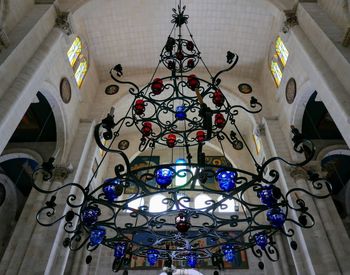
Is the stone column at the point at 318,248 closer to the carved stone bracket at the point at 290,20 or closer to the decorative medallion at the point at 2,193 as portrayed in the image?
the carved stone bracket at the point at 290,20

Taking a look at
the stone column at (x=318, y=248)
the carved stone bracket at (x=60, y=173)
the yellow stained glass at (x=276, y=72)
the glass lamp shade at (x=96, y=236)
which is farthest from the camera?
the yellow stained glass at (x=276, y=72)

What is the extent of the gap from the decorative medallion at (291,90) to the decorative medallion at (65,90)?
24.1ft

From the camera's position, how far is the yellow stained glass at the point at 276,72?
10.6m

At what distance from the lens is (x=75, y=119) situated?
33.4ft

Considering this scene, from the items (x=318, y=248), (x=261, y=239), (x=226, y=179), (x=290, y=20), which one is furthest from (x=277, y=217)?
(x=290, y=20)

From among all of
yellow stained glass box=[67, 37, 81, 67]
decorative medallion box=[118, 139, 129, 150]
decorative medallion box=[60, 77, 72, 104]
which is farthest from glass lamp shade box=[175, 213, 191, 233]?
decorative medallion box=[118, 139, 129, 150]

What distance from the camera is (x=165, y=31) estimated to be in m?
11.2

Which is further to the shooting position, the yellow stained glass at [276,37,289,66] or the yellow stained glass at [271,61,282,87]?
the yellow stained glass at [271,61,282,87]

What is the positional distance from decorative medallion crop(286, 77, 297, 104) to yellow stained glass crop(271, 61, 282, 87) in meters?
0.86

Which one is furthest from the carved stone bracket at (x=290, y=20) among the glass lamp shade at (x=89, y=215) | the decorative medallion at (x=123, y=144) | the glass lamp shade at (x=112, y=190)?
the decorative medallion at (x=123, y=144)

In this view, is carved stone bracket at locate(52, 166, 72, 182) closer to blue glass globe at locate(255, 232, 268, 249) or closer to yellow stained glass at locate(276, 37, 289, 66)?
blue glass globe at locate(255, 232, 268, 249)

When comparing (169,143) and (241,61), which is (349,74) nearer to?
(169,143)

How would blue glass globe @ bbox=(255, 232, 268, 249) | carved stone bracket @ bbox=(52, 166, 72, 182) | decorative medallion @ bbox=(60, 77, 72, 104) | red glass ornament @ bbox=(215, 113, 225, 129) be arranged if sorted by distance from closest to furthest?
blue glass globe @ bbox=(255, 232, 268, 249), red glass ornament @ bbox=(215, 113, 225, 129), carved stone bracket @ bbox=(52, 166, 72, 182), decorative medallion @ bbox=(60, 77, 72, 104)

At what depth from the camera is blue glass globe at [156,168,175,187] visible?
2.80 meters
